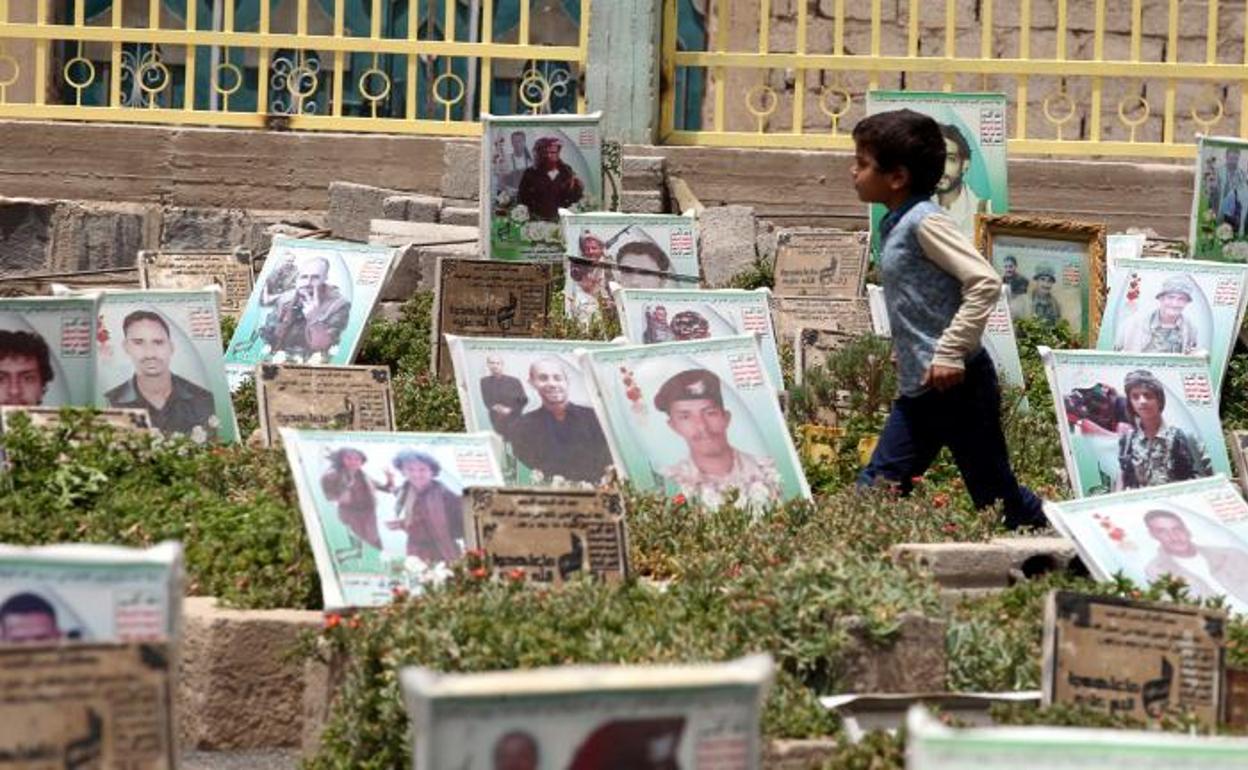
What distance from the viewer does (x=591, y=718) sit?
13.5ft

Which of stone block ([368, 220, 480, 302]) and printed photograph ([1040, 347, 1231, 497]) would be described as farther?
stone block ([368, 220, 480, 302])

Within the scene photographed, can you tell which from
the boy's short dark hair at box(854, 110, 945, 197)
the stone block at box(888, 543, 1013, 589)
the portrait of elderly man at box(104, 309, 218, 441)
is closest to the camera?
the stone block at box(888, 543, 1013, 589)

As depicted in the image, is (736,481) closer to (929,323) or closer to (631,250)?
(929,323)

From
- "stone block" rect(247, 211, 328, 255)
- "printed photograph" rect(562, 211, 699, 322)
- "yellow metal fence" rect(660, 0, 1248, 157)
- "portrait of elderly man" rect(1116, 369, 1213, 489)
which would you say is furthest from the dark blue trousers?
"yellow metal fence" rect(660, 0, 1248, 157)

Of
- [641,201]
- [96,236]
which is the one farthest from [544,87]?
[96,236]

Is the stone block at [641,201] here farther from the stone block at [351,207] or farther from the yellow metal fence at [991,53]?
the stone block at [351,207]

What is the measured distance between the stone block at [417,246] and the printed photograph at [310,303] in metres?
0.91

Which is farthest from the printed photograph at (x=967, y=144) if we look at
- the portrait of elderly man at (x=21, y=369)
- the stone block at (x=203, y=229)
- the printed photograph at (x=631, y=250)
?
the portrait of elderly man at (x=21, y=369)

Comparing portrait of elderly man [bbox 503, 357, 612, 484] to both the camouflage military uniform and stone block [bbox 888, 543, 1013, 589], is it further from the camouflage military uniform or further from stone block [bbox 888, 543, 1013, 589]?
stone block [bbox 888, 543, 1013, 589]

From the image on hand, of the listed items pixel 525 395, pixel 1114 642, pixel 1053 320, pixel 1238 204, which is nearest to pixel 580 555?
pixel 1114 642

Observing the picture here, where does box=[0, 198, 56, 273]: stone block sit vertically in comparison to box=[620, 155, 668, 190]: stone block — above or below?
below

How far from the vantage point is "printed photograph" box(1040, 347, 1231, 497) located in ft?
30.3

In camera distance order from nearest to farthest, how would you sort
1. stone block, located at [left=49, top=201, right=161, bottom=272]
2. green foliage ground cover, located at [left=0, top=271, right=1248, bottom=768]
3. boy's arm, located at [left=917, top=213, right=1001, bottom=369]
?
green foliage ground cover, located at [left=0, top=271, right=1248, bottom=768]
boy's arm, located at [left=917, top=213, right=1001, bottom=369]
stone block, located at [left=49, top=201, right=161, bottom=272]

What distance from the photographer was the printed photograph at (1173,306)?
35.3 ft
